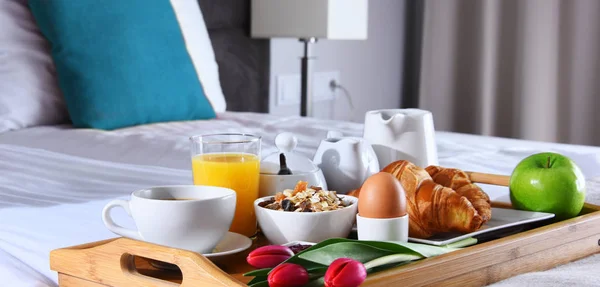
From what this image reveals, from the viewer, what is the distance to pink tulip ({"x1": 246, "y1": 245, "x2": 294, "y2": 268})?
0.75 metres

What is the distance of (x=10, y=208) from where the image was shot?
3.57 feet

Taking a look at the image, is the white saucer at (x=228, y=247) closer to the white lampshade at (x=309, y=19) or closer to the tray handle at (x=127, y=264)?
the tray handle at (x=127, y=264)

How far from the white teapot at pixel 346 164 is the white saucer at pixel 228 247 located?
201mm

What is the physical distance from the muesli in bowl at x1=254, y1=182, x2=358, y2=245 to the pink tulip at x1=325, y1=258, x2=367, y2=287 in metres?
0.18

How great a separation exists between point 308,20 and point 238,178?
2046mm

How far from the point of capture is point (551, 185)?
102cm

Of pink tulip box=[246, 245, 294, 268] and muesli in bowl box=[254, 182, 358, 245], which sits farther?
muesli in bowl box=[254, 182, 358, 245]

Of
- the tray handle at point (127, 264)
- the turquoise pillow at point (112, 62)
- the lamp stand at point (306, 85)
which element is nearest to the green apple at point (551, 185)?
the tray handle at point (127, 264)

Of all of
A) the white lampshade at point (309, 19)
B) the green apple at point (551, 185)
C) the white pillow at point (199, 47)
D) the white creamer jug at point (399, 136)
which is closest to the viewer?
the green apple at point (551, 185)

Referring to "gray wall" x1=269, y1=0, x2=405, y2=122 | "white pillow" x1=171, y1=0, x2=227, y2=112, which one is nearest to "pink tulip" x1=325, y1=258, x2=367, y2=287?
"white pillow" x1=171, y1=0, x2=227, y2=112

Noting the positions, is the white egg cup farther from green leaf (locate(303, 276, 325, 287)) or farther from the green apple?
the green apple

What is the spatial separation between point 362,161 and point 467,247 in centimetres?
25

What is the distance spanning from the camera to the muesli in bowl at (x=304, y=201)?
34.7 inches

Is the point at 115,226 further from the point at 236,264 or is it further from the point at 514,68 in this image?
the point at 514,68
